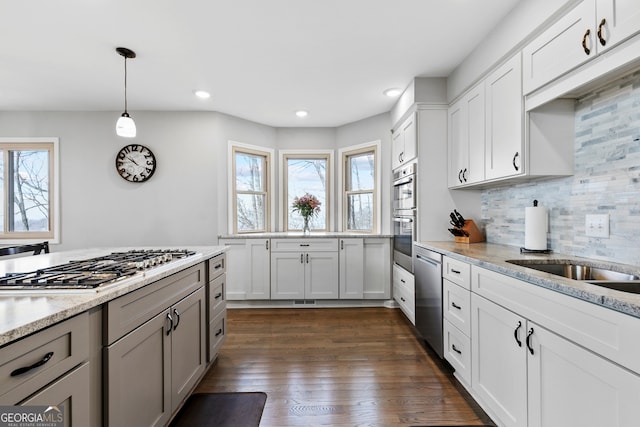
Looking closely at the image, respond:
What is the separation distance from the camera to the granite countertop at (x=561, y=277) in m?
0.93

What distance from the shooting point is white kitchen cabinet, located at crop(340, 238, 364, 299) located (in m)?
3.83

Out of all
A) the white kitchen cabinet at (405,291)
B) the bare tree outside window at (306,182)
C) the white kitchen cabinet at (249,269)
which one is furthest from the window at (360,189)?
the white kitchen cabinet at (249,269)

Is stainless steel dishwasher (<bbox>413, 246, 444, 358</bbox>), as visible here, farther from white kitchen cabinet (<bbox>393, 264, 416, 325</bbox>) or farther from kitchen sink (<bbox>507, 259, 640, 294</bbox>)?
kitchen sink (<bbox>507, 259, 640, 294</bbox>)

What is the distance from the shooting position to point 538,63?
172cm

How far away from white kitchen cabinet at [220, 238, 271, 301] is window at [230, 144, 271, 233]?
0.33 meters

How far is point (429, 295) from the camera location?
8.18 feet

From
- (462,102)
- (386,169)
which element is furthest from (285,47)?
(386,169)

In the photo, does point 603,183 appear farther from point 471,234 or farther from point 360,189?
point 360,189

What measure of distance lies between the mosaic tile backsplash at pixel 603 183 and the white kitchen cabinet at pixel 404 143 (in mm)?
1175

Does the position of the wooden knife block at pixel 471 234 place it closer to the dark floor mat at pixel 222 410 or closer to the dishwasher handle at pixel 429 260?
the dishwasher handle at pixel 429 260

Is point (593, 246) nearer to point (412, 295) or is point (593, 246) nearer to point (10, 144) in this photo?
point (412, 295)

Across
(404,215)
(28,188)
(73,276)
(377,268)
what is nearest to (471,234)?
(404,215)

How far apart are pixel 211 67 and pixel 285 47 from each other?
772mm

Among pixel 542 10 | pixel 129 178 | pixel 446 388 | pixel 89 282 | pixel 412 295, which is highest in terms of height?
pixel 542 10
